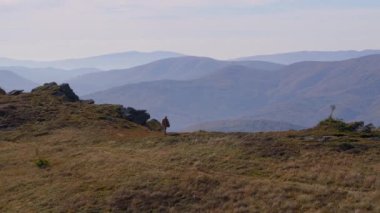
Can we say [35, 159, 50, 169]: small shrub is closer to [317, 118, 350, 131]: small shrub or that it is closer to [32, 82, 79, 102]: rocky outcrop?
[317, 118, 350, 131]: small shrub

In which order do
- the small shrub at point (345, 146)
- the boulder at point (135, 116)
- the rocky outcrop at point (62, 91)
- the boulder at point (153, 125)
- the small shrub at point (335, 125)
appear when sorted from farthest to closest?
the rocky outcrop at point (62, 91) → the boulder at point (135, 116) → the boulder at point (153, 125) → the small shrub at point (335, 125) → the small shrub at point (345, 146)

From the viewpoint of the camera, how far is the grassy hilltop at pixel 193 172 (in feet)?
109

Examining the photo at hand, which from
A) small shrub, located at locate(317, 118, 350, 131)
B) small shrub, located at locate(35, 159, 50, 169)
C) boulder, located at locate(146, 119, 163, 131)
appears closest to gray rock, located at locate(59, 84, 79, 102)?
boulder, located at locate(146, 119, 163, 131)

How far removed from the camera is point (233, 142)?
47.7 metres

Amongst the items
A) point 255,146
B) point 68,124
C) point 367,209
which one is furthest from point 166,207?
point 68,124

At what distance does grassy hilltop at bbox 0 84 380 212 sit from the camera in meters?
33.2

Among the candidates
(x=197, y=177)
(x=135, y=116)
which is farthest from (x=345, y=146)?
(x=135, y=116)

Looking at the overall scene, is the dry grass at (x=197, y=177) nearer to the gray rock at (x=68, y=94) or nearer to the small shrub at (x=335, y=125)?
the small shrub at (x=335, y=125)

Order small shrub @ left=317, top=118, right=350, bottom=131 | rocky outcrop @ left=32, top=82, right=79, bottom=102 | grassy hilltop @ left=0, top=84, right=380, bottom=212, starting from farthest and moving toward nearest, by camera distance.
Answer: rocky outcrop @ left=32, top=82, right=79, bottom=102
small shrub @ left=317, top=118, right=350, bottom=131
grassy hilltop @ left=0, top=84, right=380, bottom=212

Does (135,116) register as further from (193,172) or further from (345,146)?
(193,172)

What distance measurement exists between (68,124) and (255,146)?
2776 cm

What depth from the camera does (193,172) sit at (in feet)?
125

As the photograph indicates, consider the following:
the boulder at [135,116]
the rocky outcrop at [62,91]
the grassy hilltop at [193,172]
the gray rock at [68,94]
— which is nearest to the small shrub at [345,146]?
the grassy hilltop at [193,172]

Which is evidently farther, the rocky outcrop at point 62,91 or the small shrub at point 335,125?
the rocky outcrop at point 62,91
